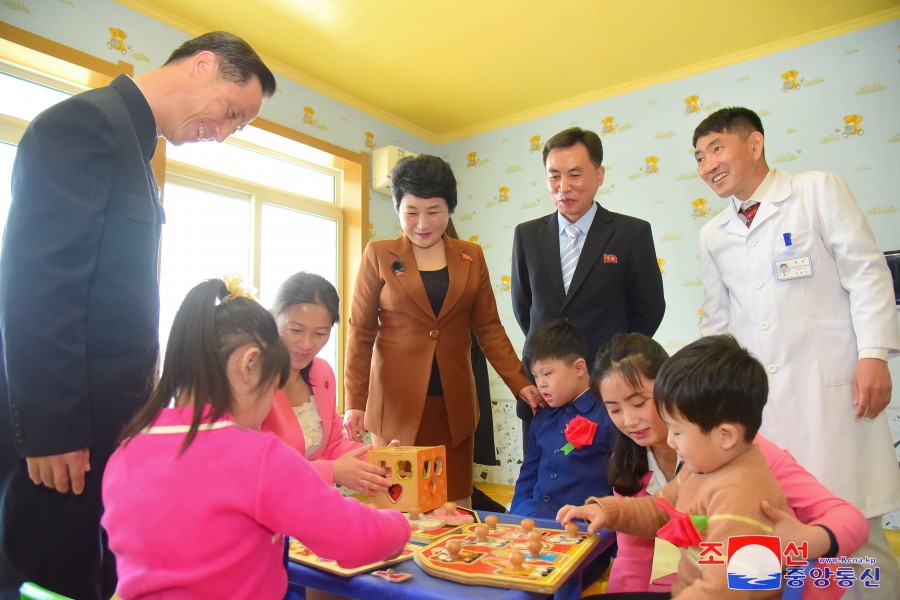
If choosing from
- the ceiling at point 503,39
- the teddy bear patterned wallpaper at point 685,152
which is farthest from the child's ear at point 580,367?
the teddy bear patterned wallpaper at point 685,152

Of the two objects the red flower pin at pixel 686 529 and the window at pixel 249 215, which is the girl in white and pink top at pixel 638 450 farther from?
the window at pixel 249 215

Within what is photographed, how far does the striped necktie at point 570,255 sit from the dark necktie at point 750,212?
552mm

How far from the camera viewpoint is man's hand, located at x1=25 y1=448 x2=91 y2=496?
1118 mm

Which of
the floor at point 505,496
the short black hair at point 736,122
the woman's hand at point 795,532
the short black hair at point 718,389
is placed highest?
the short black hair at point 736,122

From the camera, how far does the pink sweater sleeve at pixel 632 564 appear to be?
1.37 metres

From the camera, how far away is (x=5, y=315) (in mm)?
1088

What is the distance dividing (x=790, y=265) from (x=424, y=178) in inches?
47.4

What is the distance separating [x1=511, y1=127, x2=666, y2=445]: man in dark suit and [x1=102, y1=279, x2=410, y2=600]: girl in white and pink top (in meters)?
1.18

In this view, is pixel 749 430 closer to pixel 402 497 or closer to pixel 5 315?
pixel 402 497

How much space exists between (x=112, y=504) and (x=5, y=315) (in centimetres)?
45

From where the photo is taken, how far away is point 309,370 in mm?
1856

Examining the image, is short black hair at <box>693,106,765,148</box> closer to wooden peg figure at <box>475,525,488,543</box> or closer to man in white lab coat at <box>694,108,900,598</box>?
man in white lab coat at <box>694,108,900,598</box>

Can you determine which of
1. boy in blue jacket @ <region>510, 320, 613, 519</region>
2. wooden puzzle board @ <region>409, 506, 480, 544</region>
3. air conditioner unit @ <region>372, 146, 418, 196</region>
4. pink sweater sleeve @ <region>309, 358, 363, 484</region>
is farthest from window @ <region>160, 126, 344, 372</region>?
wooden puzzle board @ <region>409, 506, 480, 544</region>

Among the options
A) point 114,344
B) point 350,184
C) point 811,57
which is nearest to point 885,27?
point 811,57
